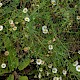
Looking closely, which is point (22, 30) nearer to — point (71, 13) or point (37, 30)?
point (37, 30)

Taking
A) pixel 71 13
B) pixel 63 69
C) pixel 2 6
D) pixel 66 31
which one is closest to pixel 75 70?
pixel 63 69

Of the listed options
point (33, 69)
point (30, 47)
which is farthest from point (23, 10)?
point (33, 69)

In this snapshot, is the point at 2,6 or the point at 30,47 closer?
the point at 30,47

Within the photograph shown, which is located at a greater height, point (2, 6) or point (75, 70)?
point (2, 6)

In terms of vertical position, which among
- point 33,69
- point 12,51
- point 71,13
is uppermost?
point 71,13

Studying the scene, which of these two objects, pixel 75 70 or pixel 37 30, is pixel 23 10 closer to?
pixel 37 30

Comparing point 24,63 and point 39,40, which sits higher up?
point 39,40
